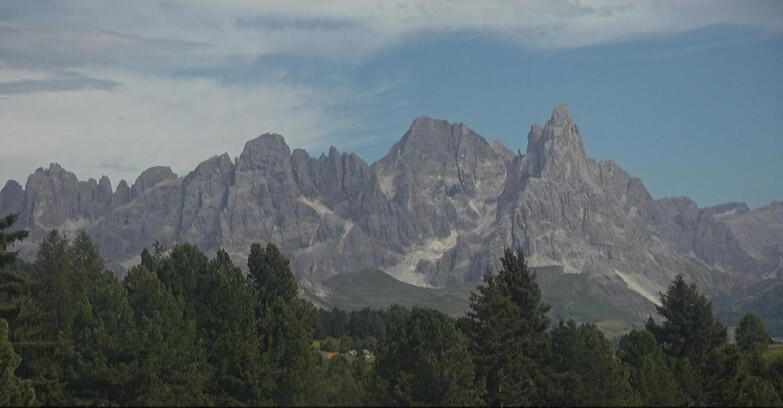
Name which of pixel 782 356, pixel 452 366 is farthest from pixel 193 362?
pixel 782 356

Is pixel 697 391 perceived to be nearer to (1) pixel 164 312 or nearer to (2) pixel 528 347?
(2) pixel 528 347

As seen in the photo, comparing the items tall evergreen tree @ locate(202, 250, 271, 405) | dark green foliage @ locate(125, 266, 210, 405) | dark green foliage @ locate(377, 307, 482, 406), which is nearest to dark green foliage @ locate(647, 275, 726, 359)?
dark green foliage @ locate(377, 307, 482, 406)

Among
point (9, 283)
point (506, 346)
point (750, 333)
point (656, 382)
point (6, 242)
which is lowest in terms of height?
point (656, 382)

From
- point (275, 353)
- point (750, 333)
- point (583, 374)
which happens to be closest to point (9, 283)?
point (275, 353)

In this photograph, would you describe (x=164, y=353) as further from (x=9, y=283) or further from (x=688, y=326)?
(x=688, y=326)

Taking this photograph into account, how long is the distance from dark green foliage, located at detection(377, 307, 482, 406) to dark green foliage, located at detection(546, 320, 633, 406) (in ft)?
33.9

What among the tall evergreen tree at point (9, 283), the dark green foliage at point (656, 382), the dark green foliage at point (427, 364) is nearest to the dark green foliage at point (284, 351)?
the dark green foliage at point (427, 364)

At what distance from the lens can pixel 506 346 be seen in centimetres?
9800

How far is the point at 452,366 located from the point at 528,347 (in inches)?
700

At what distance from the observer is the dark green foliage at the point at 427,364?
8369 cm

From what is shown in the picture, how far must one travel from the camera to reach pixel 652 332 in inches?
5089

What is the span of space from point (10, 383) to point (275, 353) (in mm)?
24349

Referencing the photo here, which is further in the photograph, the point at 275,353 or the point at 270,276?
the point at 270,276

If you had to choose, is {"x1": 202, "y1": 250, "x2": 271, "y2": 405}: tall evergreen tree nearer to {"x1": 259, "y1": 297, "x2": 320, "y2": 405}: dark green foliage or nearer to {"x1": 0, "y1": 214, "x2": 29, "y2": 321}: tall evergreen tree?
{"x1": 259, "y1": 297, "x2": 320, "y2": 405}: dark green foliage
